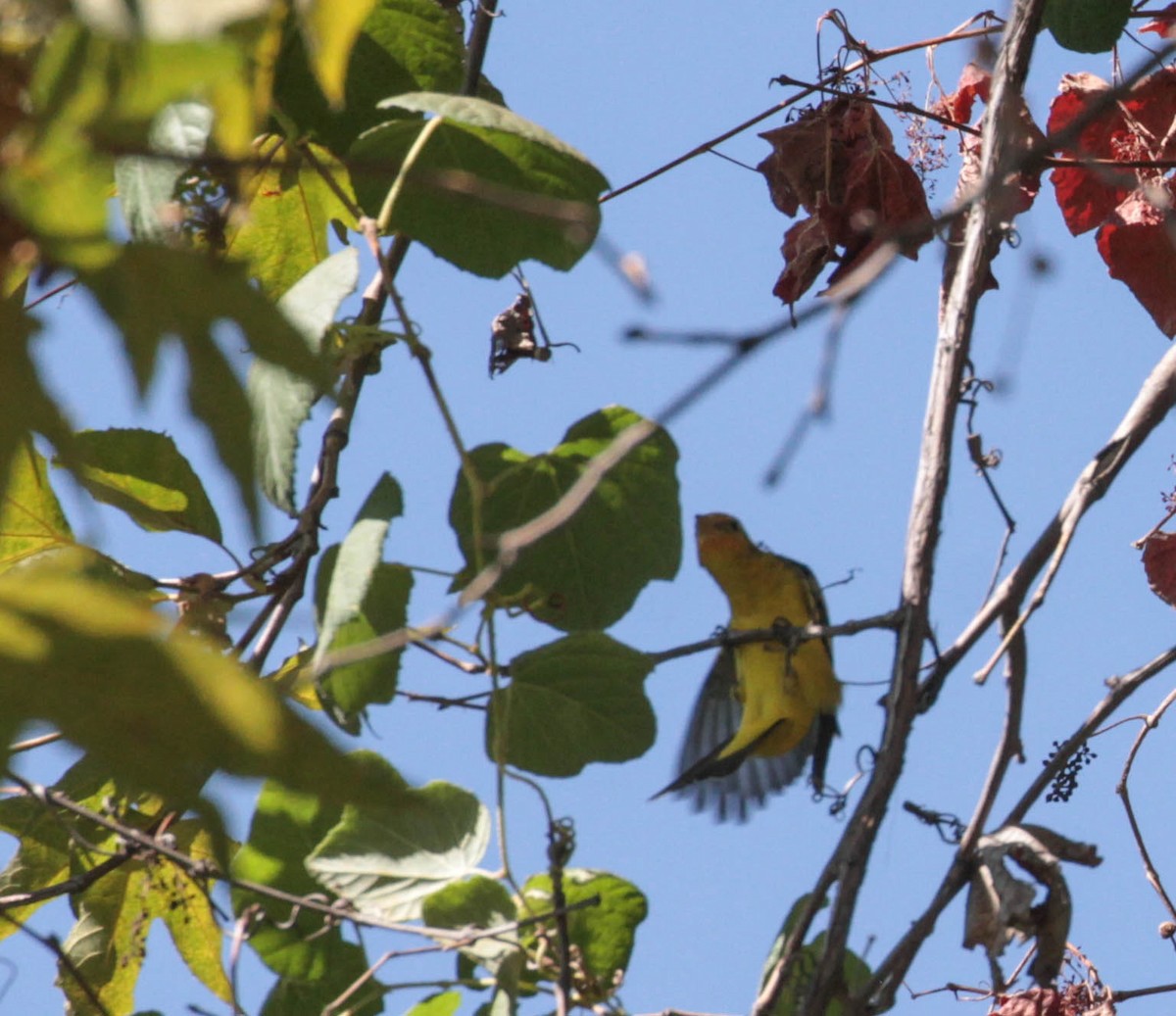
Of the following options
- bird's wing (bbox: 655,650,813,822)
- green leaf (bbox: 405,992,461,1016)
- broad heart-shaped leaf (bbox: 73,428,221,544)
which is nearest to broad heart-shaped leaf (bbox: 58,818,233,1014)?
broad heart-shaped leaf (bbox: 73,428,221,544)

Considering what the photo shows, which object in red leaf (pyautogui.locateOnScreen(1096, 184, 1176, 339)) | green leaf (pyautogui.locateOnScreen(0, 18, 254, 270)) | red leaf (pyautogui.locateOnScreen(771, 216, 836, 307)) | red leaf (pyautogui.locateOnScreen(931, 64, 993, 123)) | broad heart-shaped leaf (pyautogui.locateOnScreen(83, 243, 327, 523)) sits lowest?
broad heart-shaped leaf (pyautogui.locateOnScreen(83, 243, 327, 523))

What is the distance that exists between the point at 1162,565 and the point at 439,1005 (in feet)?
5.39

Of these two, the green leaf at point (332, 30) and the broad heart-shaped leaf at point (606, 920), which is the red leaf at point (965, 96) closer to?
the broad heart-shaped leaf at point (606, 920)

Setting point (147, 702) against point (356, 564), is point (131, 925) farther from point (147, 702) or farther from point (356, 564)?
point (147, 702)

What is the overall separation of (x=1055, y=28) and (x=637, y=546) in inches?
48.6

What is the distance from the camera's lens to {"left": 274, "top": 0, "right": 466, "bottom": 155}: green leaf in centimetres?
201

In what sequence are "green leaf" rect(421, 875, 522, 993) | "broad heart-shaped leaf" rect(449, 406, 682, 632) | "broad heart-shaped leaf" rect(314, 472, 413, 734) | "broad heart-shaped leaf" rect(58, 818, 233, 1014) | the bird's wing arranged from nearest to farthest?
"broad heart-shaped leaf" rect(314, 472, 413, 734)
"green leaf" rect(421, 875, 522, 993)
"broad heart-shaped leaf" rect(449, 406, 682, 632)
"broad heart-shaped leaf" rect(58, 818, 233, 1014)
the bird's wing

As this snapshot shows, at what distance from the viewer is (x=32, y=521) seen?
213 cm

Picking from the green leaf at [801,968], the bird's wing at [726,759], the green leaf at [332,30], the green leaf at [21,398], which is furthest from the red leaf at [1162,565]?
the green leaf at [21,398]

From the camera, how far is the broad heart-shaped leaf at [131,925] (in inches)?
87.5

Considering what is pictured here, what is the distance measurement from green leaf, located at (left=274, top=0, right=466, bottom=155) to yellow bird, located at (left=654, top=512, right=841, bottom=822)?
2.03 metres

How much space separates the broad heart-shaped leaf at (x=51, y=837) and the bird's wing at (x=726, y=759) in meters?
1.75

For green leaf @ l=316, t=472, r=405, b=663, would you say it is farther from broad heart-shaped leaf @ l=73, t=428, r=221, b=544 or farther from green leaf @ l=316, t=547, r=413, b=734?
broad heart-shaped leaf @ l=73, t=428, r=221, b=544

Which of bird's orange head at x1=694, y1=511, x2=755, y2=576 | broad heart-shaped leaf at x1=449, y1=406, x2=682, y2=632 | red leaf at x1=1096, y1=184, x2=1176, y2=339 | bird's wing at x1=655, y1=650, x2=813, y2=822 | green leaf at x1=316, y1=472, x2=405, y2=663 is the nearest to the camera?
green leaf at x1=316, y1=472, x2=405, y2=663
